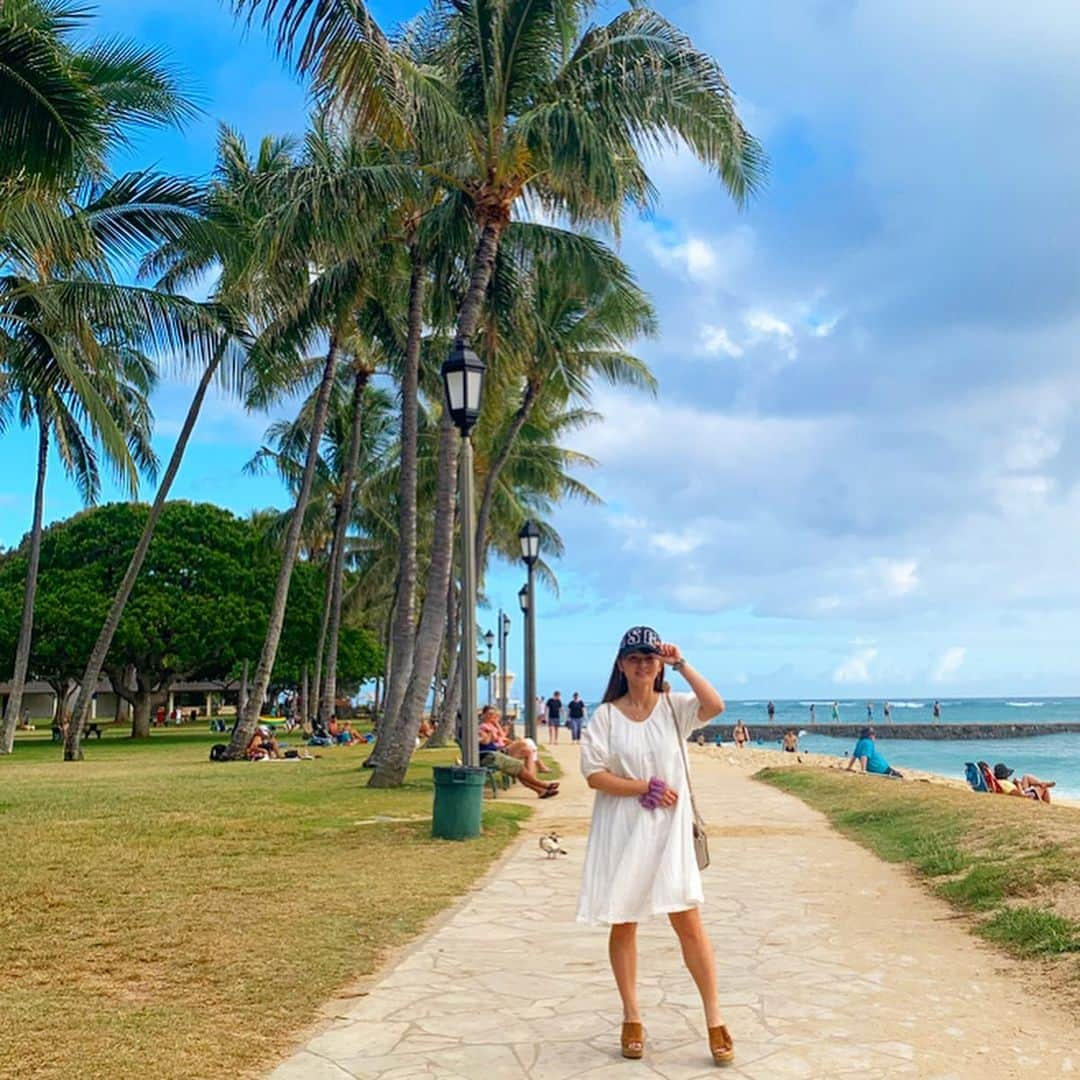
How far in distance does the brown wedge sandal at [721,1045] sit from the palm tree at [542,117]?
403 inches

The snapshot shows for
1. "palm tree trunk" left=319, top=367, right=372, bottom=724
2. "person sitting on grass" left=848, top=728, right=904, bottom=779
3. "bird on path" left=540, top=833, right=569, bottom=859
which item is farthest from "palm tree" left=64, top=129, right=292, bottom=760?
"person sitting on grass" left=848, top=728, right=904, bottom=779

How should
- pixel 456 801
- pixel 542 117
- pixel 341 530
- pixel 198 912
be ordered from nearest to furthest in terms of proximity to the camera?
pixel 198 912
pixel 456 801
pixel 542 117
pixel 341 530

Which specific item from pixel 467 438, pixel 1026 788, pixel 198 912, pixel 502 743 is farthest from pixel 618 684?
pixel 1026 788

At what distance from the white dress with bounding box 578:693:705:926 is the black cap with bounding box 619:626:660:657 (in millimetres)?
211

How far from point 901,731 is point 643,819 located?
252 feet

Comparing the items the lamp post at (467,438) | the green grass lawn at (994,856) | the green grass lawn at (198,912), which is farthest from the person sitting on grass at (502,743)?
the lamp post at (467,438)

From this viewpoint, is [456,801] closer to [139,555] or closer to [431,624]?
[431,624]

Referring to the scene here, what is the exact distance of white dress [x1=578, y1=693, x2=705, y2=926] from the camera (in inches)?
161

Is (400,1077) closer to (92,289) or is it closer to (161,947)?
(161,947)

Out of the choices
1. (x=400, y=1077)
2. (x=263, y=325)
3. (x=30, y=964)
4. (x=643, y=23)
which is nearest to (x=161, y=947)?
(x=30, y=964)

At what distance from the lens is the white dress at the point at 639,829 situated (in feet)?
13.4

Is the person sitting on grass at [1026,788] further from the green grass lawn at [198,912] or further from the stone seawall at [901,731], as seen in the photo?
the stone seawall at [901,731]

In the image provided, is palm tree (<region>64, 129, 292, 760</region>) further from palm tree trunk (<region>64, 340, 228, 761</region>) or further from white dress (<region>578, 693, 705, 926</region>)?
white dress (<region>578, 693, 705, 926</region>)

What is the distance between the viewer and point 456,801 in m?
10.4
